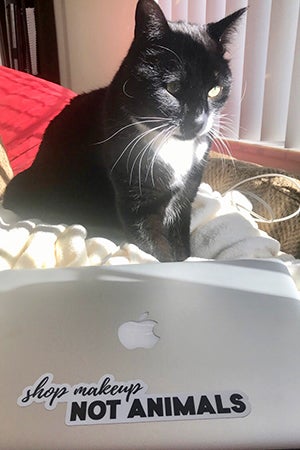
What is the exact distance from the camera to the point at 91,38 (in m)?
2.21

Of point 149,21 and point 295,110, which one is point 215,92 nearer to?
point 149,21

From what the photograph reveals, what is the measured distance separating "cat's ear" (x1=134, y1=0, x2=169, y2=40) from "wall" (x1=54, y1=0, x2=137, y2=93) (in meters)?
1.19

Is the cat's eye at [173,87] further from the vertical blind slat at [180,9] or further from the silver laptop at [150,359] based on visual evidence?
the vertical blind slat at [180,9]

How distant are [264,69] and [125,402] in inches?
53.4

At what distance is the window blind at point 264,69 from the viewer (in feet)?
4.58

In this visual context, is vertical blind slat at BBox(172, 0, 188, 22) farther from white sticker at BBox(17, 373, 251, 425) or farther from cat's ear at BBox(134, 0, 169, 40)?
white sticker at BBox(17, 373, 251, 425)

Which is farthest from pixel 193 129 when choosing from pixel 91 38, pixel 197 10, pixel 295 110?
pixel 91 38

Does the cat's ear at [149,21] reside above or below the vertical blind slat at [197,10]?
below

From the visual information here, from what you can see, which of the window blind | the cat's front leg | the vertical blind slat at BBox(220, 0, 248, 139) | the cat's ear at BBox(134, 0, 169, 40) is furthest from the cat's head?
the vertical blind slat at BBox(220, 0, 248, 139)

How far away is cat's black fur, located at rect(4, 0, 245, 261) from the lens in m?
0.82

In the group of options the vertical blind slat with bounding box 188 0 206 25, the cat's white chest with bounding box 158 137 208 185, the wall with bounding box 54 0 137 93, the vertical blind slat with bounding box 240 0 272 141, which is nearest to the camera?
the cat's white chest with bounding box 158 137 208 185

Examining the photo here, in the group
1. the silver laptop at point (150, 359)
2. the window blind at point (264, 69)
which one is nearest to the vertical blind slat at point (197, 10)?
the window blind at point (264, 69)

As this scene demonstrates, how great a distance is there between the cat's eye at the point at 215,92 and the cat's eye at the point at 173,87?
0.23ft

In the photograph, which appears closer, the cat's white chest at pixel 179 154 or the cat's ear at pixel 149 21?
the cat's ear at pixel 149 21
